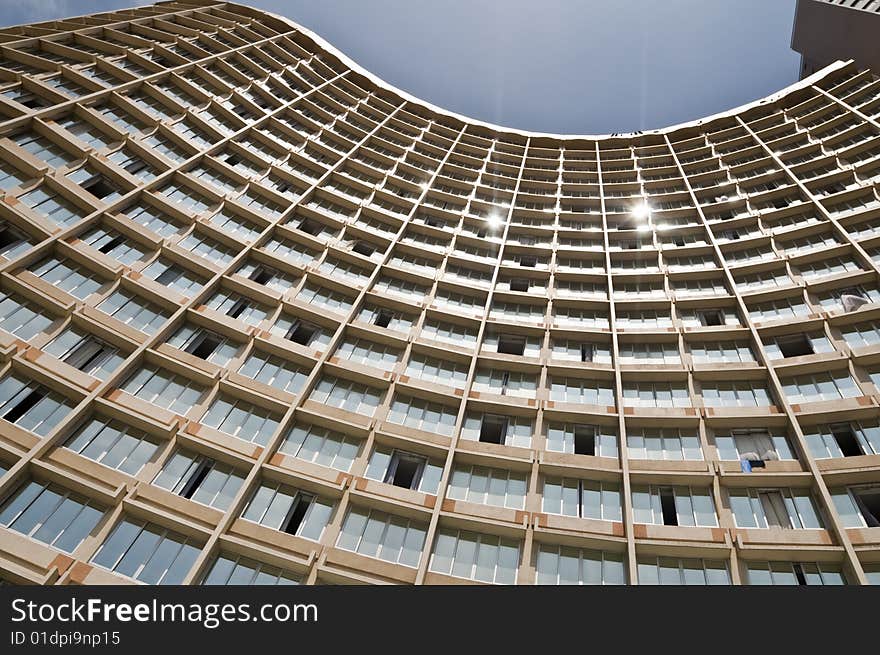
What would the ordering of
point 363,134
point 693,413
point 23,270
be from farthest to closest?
point 363,134 → point 693,413 → point 23,270

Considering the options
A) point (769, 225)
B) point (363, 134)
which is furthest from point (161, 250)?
point (769, 225)

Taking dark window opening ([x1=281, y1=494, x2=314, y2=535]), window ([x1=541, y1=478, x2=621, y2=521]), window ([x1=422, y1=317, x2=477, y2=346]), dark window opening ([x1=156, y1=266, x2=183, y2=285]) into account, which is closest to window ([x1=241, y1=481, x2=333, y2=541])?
dark window opening ([x1=281, y1=494, x2=314, y2=535])

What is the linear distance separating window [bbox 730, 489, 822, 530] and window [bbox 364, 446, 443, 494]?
13.6 m

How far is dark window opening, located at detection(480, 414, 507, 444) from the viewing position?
90.3 ft

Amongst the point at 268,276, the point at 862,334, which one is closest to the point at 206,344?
the point at 268,276

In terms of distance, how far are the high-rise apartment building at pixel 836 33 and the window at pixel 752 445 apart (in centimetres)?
4373

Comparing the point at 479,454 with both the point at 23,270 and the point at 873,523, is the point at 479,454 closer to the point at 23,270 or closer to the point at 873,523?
the point at 873,523

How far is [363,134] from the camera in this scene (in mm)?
46406

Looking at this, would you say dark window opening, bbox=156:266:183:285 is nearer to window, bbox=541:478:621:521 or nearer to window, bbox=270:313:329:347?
window, bbox=270:313:329:347

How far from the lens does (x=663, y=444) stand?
26422 mm

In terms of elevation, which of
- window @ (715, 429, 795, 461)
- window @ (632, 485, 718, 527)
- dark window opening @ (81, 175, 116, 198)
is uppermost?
dark window opening @ (81, 175, 116, 198)

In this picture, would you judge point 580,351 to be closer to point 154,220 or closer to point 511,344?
point 511,344
